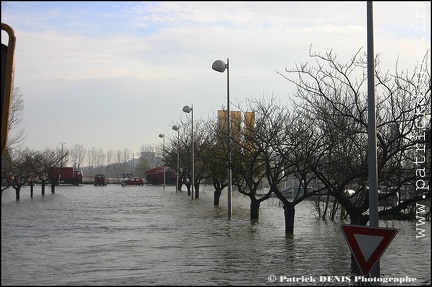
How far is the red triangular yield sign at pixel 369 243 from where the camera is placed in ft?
26.5

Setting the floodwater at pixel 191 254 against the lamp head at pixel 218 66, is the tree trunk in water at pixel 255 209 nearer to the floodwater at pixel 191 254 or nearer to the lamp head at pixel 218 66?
the floodwater at pixel 191 254

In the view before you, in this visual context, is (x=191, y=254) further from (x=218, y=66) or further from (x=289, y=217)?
(x=218, y=66)

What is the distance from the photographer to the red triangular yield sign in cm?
806

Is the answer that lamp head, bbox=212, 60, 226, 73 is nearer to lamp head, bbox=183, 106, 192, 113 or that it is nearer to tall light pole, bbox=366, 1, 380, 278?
lamp head, bbox=183, 106, 192, 113

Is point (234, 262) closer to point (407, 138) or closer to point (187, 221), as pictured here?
point (407, 138)

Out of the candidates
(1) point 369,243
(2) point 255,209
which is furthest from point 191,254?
(2) point 255,209

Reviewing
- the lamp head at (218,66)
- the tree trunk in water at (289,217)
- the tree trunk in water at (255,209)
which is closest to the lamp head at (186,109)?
the lamp head at (218,66)

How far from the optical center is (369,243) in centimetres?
815

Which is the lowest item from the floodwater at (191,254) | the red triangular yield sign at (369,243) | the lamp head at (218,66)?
the floodwater at (191,254)

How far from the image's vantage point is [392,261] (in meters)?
14.9

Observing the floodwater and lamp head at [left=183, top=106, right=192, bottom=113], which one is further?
lamp head at [left=183, top=106, right=192, bottom=113]

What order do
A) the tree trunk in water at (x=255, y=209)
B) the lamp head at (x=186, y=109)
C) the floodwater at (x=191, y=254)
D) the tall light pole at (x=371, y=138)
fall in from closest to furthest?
1. the tall light pole at (x=371, y=138)
2. the floodwater at (x=191, y=254)
3. the tree trunk in water at (x=255, y=209)
4. the lamp head at (x=186, y=109)

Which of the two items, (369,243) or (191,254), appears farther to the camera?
(191,254)

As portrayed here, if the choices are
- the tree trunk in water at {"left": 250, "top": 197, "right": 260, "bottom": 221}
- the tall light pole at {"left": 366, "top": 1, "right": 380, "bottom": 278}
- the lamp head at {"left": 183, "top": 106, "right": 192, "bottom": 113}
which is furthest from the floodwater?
the lamp head at {"left": 183, "top": 106, "right": 192, "bottom": 113}
